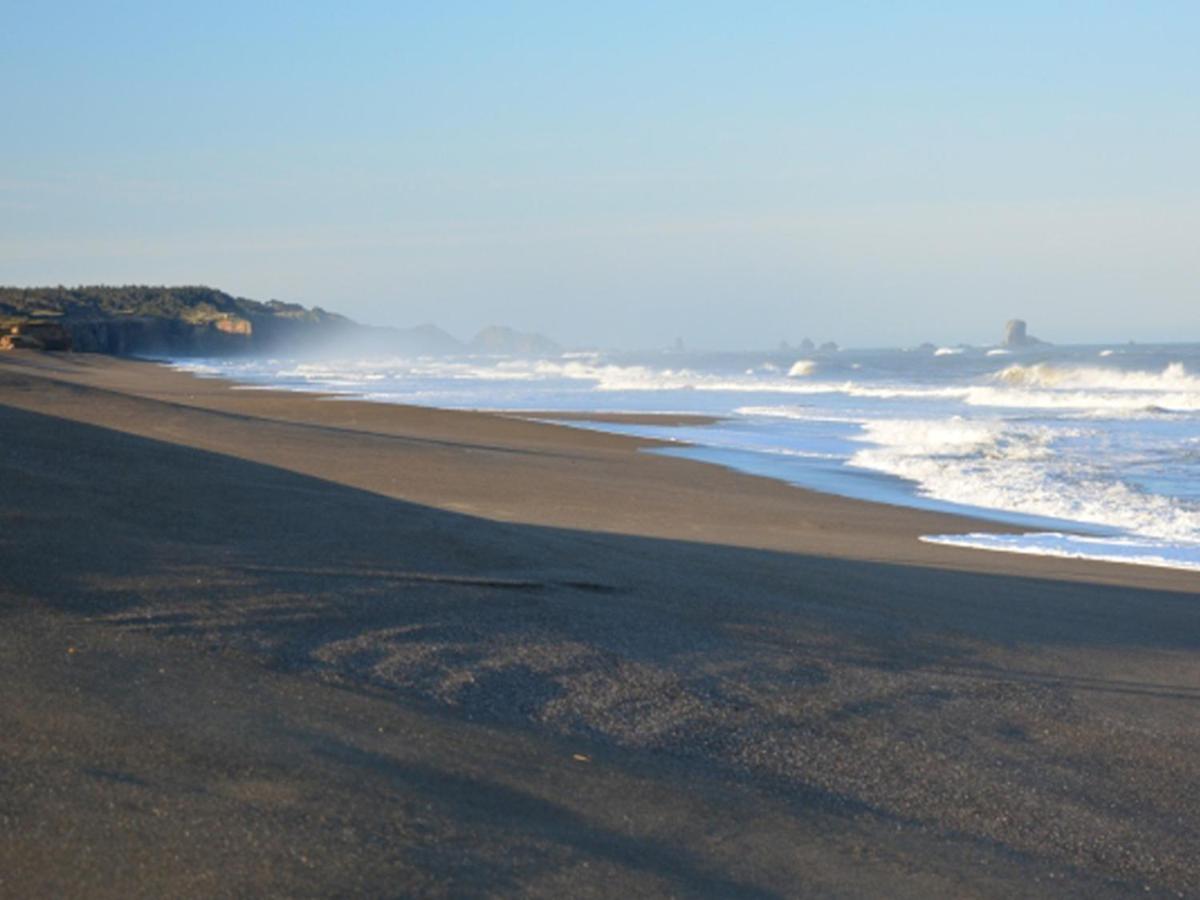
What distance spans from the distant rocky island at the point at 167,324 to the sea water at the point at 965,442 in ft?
74.6

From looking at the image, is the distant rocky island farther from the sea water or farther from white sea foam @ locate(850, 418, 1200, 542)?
white sea foam @ locate(850, 418, 1200, 542)

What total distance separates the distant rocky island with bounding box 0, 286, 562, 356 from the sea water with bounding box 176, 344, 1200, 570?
22.7 m

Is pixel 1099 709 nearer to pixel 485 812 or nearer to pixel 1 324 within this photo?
pixel 485 812

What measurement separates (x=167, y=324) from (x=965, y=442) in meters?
91.0

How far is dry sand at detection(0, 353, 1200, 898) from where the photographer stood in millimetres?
3811

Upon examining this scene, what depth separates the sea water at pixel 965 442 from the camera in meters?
15.2

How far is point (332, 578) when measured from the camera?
6531mm

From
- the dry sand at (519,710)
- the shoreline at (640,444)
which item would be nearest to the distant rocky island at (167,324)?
the shoreline at (640,444)

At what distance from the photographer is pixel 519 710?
16.9 ft

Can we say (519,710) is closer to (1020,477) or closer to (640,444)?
(1020,477)

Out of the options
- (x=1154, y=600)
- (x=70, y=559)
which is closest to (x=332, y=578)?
(x=70, y=559)

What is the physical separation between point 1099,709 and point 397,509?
4566 mm

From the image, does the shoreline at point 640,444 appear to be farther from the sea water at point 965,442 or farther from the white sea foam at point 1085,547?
the sea water at point 965,442

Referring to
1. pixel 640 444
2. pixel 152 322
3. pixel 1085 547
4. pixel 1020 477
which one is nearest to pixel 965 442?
pixel 1020 477
